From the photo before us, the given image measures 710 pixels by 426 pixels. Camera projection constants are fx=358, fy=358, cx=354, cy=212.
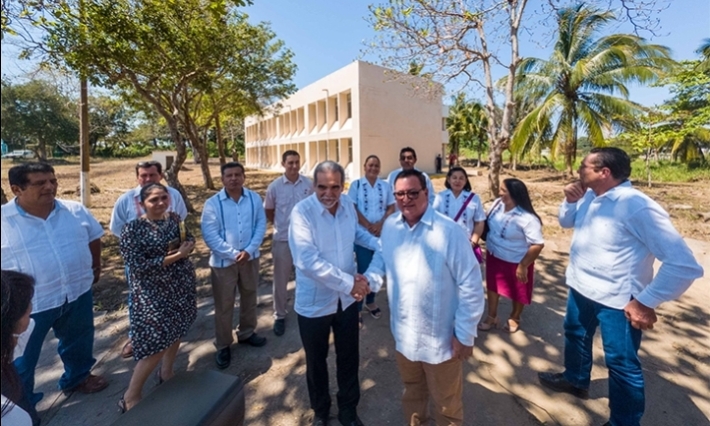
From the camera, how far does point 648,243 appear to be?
2.12m

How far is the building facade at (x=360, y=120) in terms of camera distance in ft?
57.9

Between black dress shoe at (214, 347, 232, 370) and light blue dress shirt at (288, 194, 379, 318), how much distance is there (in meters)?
1.29

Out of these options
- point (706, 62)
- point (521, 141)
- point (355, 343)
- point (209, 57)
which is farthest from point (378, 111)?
point (355, 343)

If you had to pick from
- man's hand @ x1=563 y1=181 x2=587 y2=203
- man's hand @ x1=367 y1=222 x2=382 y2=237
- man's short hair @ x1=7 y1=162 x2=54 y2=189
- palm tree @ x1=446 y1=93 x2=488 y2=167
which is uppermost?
palm tree @ x1=446 y1=93 x2=488 y2=167

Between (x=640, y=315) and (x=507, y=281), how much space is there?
4.75ft

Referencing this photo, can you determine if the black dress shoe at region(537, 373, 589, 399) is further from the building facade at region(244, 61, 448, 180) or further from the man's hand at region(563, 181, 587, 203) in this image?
the building facade at region(244, 61, 448, 180)

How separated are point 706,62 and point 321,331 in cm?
1603

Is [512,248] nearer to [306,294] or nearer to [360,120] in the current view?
[306,294]

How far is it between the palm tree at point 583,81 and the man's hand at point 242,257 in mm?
15994

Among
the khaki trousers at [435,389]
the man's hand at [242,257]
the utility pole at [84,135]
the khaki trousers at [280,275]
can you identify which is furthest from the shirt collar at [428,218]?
the utility pole at [84,135]

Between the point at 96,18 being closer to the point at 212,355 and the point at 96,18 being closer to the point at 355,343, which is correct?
the point at 212,355

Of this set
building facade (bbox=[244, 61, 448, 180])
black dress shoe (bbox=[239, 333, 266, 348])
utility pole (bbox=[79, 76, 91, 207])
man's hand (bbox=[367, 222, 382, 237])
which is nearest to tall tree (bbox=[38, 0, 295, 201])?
utility pole (bbox=[79, 76, 91, 207])

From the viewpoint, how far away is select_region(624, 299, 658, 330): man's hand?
2.10 meters

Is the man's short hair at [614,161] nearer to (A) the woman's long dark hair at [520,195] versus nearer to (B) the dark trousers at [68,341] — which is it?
(A) the woman's long dark hair at [520,195]
